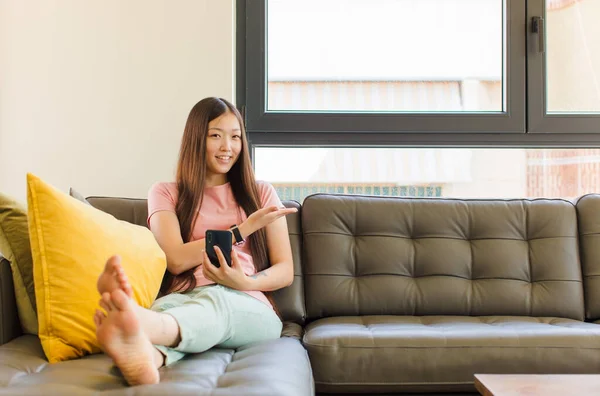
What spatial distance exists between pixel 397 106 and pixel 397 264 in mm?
893

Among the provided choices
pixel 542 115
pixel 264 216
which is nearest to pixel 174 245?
pixel 264 216

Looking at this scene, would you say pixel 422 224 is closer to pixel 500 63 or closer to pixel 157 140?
pixel 500 63

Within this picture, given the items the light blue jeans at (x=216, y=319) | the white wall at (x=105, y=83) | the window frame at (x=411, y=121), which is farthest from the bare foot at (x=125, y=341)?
the window frame at (x=411, y=121)

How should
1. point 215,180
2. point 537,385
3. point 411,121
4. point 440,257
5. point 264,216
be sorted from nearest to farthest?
point 537,385, point 264,216, point 215,180, point 440,257, point 411,121

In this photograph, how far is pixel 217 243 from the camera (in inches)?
71.7

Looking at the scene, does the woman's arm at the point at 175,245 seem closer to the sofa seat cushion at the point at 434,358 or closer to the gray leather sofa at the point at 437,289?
the gray leather sofa at the point at 437,289

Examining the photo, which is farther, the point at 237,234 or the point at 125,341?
the point at 237,234

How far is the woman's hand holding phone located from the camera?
1.83 m

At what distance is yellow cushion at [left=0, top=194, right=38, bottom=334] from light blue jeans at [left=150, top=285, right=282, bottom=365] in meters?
0.34

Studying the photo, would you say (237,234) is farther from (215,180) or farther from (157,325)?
(157,325)

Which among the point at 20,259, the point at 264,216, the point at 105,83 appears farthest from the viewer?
the point at 105,83

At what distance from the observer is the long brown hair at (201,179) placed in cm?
211

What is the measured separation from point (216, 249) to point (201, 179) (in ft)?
1.38

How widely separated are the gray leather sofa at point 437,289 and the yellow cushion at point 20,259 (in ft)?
1.90
